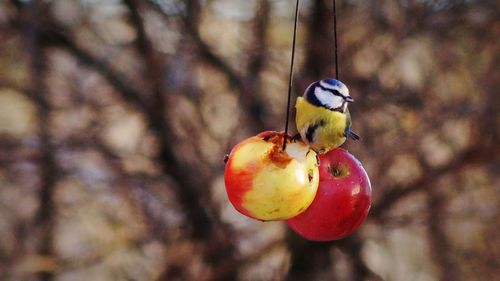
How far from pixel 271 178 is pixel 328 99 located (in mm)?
129

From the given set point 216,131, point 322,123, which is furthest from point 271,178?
point 216,131

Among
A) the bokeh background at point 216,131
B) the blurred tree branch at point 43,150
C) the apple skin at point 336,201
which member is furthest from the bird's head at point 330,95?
the blurred tree branch at point 43,150

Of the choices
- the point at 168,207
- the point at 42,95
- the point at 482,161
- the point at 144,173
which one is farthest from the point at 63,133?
the point at 482,161

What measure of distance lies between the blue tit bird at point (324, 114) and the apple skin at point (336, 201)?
90 mm

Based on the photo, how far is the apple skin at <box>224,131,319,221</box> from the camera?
798 mm

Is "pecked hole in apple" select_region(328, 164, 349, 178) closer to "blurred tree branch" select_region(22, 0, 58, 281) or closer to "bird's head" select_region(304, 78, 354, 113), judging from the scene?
"bird's head" select_region(304, 78, 354, 113)

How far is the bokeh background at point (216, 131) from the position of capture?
2133 mm

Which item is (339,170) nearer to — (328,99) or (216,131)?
(328,99)

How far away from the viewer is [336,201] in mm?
861

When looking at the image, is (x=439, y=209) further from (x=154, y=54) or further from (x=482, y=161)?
(x=154, y=54)

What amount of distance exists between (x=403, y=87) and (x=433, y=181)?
39 centimetres

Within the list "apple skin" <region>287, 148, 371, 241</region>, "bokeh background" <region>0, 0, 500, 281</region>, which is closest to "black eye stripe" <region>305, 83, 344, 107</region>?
"apple skin" <region>287, 148, 371, 241</region>

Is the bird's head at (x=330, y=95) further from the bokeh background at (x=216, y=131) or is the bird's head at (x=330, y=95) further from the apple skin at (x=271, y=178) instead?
the bokeh background at (x=216, y=131)

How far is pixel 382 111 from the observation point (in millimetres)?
2357
